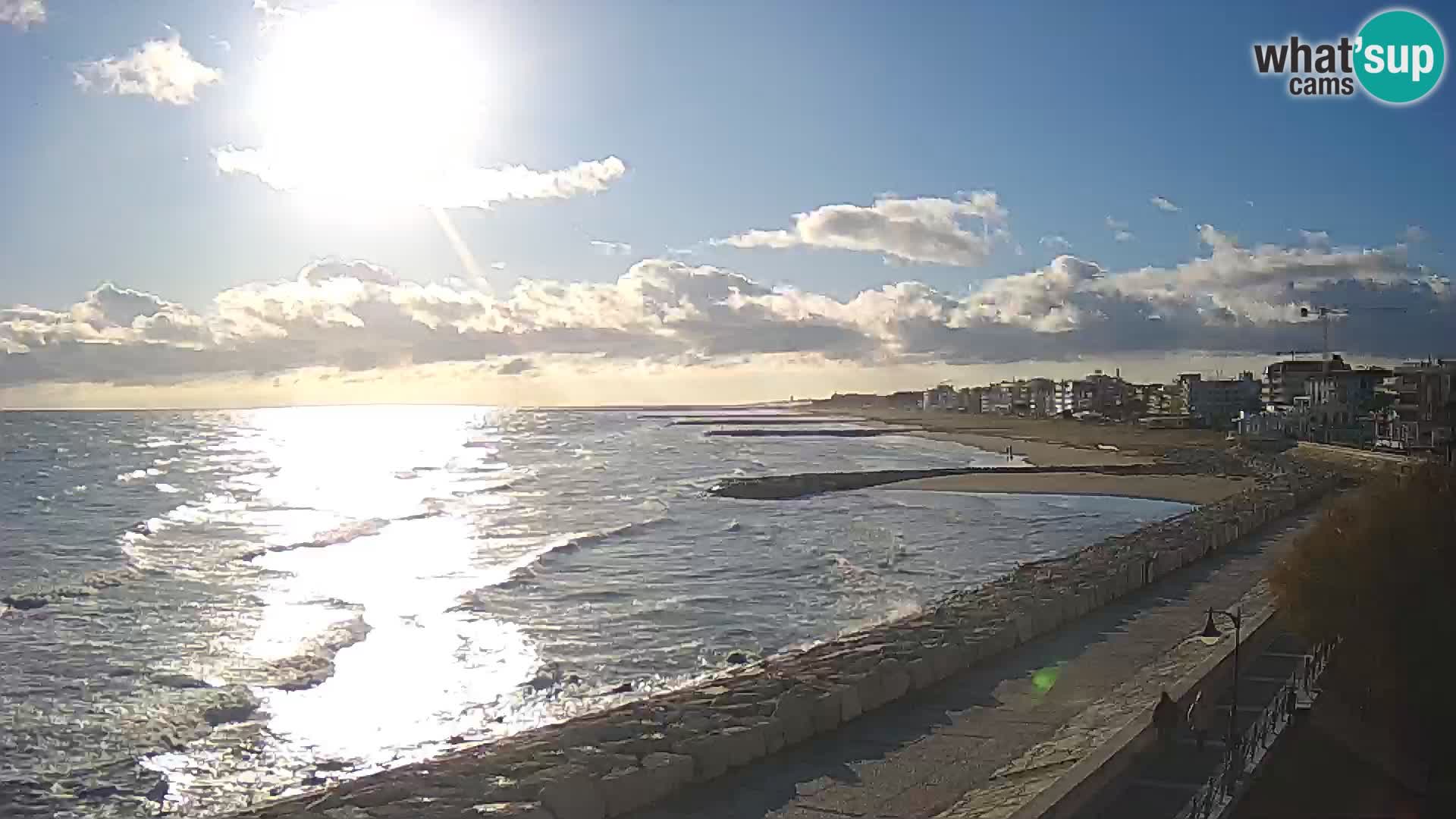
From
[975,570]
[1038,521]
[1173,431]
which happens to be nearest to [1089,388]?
[1173,431]

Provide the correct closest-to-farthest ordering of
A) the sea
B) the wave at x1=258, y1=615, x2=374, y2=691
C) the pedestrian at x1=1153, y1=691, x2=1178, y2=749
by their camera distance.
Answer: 1. the pedestrian at x1=1153, y1=691, x2=1178, y2=749
2. the sea
3. the wave at x1=258, y1=615, x2=374, y2=691

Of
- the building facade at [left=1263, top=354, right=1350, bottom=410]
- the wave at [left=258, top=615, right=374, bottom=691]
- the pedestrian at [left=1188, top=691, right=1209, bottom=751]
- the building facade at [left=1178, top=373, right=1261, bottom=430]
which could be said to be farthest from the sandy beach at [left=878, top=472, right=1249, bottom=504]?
the building facade at [left=1178, top=373, right=1261, bottom=430]

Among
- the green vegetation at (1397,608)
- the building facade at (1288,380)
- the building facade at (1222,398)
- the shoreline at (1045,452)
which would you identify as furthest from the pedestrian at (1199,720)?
the building facade at (1222,398)

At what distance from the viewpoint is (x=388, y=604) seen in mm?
24344

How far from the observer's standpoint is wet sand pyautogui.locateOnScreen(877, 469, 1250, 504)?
46.1 m

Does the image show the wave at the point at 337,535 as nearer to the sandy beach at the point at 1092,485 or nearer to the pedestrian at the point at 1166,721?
the sandy beach at the point at 1092,485

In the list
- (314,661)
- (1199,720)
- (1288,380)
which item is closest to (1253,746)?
(1199,720)

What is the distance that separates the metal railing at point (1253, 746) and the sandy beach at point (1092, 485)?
106ft

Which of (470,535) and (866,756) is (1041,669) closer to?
(866,756)

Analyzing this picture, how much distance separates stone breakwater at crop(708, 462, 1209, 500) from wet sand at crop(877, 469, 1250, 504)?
1.11 m

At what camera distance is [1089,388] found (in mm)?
154250

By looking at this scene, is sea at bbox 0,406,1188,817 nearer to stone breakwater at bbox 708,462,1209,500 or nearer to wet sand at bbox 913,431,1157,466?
stone breakwater at bbox 708,462,1209,500

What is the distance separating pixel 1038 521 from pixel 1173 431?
2499 inches

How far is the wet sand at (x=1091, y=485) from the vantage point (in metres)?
46.1
